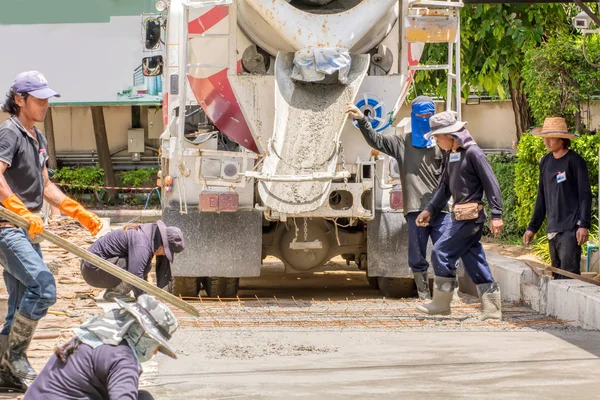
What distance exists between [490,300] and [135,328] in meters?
5.00

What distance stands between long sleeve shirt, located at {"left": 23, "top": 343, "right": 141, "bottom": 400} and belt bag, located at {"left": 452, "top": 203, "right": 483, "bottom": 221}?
15.8ft

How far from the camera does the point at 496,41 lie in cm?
1577

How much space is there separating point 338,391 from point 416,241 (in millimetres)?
3546

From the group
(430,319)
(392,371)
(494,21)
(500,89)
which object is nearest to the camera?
(392,371)

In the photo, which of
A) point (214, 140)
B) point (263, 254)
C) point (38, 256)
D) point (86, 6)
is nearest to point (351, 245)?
point (263, 254)

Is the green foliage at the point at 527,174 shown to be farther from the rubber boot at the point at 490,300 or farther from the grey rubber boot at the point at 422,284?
the rubber boot at the point at 490,300

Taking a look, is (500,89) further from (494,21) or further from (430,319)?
(430,319)

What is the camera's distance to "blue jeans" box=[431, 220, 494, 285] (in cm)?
916

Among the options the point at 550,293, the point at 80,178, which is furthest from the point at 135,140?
the point at 550,293

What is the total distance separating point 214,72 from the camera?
10.5 meters

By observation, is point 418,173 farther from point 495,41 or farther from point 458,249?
point 495,41

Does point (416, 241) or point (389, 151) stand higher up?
point (389, 151)

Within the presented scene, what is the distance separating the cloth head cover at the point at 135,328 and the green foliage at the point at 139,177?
1966 cm

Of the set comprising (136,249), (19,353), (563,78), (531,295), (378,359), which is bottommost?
(378,359)
